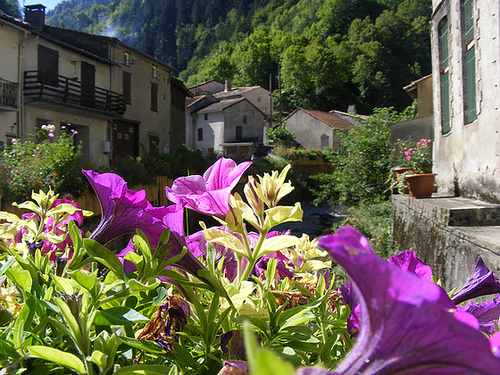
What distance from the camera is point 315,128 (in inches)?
1236

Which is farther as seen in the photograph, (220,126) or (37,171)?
(220,126)

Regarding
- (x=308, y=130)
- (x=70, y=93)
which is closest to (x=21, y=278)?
(x=70, y=93)

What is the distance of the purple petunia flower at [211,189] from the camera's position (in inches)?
24.9

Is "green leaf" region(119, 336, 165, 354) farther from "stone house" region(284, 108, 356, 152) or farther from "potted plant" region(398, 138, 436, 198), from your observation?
"stone house" region(284, 108, 356, 152)

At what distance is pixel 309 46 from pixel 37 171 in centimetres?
5078

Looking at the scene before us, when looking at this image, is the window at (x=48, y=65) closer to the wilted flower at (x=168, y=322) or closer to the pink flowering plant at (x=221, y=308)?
the pink flowering plant at (x=221, y=308)

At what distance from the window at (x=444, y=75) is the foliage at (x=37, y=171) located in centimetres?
767

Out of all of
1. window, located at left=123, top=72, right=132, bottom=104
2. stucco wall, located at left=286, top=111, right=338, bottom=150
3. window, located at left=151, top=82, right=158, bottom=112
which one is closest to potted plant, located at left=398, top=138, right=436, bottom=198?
window, located at left=123, top=72, right=132, bottom=104

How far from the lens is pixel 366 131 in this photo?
1279cm

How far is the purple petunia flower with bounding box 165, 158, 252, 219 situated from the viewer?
2.08 ft

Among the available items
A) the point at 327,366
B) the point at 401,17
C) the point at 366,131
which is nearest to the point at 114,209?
the point at 327,366

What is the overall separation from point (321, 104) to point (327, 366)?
167 ft

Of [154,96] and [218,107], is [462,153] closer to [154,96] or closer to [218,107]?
[154,96]

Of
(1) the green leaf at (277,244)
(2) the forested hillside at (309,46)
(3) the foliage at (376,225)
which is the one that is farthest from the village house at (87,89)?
(2) the forested hillside at (309,46)
